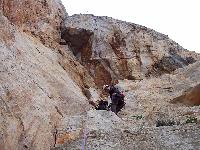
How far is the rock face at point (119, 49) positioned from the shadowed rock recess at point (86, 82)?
78 millimetres

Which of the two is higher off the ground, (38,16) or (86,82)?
(38,16)

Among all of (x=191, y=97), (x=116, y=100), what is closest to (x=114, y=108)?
(x=116, y=100)

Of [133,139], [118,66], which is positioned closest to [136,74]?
[118,66]

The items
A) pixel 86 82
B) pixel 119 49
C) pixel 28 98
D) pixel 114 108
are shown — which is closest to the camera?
pixel 28 98

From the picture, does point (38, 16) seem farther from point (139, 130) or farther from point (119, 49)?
point (139, 130)

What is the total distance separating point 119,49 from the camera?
34375 mm

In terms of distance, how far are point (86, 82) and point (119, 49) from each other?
6.57m

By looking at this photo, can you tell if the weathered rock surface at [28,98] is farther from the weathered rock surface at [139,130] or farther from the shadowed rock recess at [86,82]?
the weathered rock surface at [139,130]

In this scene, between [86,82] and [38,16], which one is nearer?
[86,82]

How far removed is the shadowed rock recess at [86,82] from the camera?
1334 cm

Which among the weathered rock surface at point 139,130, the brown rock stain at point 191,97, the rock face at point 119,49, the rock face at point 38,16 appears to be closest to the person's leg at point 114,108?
the weathered rock surface at point 139,130

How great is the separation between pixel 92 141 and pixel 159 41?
24982mm

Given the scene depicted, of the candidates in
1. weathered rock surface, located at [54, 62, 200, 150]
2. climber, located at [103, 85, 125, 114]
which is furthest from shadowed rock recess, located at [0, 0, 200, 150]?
climber, located at [103, 85, 125, 114]

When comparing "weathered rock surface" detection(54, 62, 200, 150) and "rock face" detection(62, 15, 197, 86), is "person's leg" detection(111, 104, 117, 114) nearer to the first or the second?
"weathered rock surface" detection(54, 62, 200, 150)
